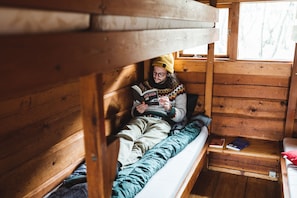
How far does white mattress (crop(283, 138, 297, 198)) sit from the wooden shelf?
0.40 ft

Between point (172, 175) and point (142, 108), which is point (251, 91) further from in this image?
point (172, 175)

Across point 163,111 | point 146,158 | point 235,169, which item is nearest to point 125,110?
point 163,111

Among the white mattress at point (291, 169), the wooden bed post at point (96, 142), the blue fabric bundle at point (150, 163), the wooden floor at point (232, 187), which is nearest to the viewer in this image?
the wooden bed post at point (96, 142)

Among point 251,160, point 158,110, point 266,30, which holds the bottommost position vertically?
point 251,160

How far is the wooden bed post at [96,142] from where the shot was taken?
0.99m

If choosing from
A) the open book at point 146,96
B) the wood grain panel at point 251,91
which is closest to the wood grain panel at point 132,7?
the open book at point 146,96

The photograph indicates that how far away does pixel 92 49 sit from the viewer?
880 mm

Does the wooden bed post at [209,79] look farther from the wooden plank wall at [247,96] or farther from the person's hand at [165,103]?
the person's hand at [165,103]

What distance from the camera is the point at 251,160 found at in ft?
9.29

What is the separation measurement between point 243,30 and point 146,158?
5.02 ft

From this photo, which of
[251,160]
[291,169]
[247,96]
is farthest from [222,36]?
[291,169]

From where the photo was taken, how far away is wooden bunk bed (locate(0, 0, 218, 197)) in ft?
2.20

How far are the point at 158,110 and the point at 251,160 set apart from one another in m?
1.04

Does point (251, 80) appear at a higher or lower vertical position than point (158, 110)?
higher
